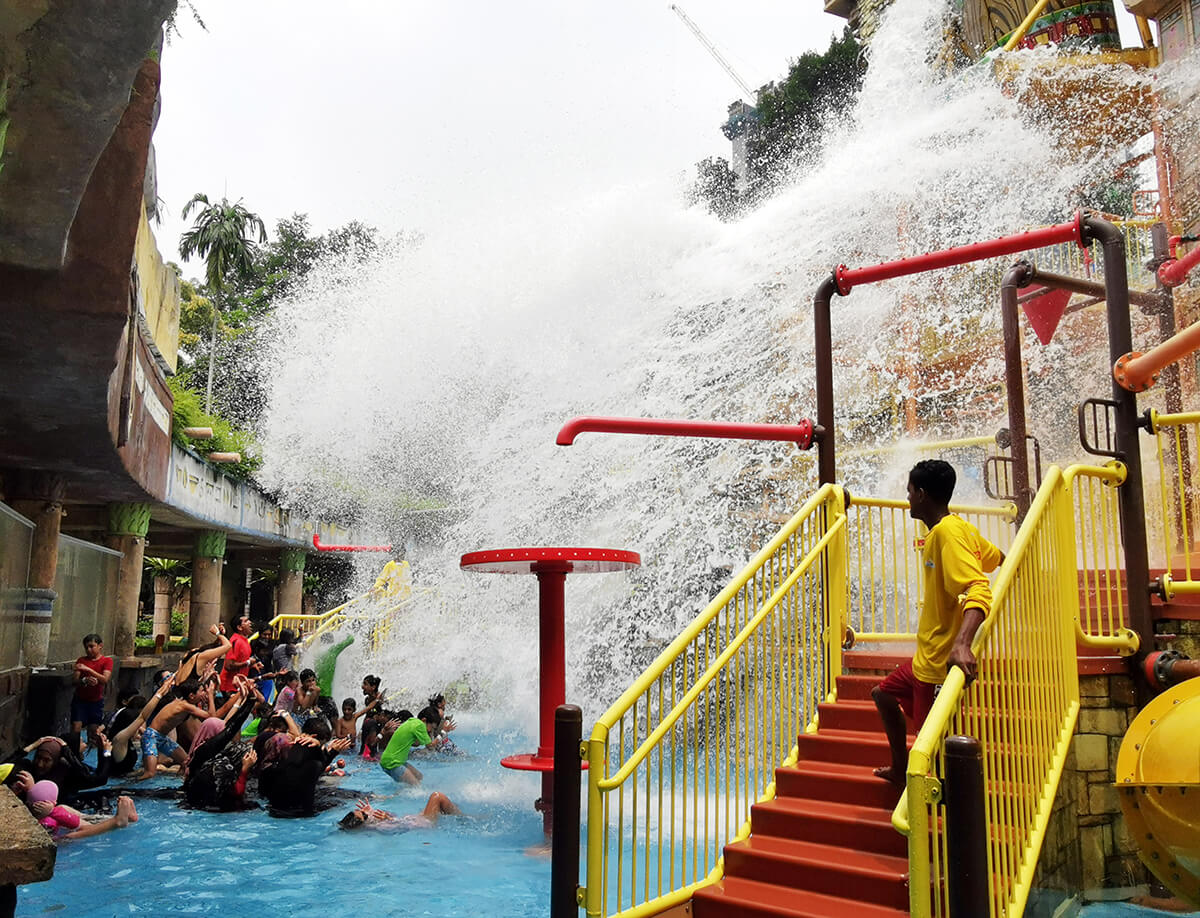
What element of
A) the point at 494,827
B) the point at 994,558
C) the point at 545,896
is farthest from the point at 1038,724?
the point at 494,827

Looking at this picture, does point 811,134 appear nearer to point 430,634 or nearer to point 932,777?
point 430,634

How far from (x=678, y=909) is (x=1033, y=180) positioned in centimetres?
1806

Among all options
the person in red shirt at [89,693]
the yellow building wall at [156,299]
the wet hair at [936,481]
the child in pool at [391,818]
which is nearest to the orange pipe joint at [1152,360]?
the wet hair at [936,481]

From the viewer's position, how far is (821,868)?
4.48 meters

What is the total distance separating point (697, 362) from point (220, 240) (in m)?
39.1

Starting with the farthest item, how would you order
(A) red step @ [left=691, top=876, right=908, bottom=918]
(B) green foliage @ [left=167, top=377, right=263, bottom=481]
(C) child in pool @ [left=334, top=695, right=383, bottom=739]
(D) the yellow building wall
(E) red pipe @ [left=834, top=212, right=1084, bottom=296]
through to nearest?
(B) green foliage @ [left=167, top=377, right=263, bottom=481] < (C) child in pool @ [left=334, top=695, right=383, bottom=739] < (D) the yellow building wall < (E) red pipe @ [left=834, top=212, right=1084, bottom=296] < (A) red step @ [left=691, top=876, right=908, bottom=918]

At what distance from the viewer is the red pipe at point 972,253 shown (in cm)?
618

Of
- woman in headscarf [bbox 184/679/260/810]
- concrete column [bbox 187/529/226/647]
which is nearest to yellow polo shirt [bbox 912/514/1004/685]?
woman in headscarf [bbox 184/679/260/810]

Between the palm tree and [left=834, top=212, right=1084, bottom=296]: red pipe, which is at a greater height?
the palm tree

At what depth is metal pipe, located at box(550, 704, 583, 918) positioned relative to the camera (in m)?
4.31

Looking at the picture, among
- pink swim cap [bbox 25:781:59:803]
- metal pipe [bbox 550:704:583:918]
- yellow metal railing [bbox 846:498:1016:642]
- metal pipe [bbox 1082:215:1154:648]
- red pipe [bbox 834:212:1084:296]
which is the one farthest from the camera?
pink swim cap [bbox 25:781:59:803]

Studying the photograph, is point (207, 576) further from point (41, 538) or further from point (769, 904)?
point (769, 904)

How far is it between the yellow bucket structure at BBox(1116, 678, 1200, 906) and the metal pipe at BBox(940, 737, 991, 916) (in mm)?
2040

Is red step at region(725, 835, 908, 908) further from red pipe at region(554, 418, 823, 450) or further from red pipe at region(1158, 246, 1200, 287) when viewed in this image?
red pipe at region(1158, 246, 1200, 287)
